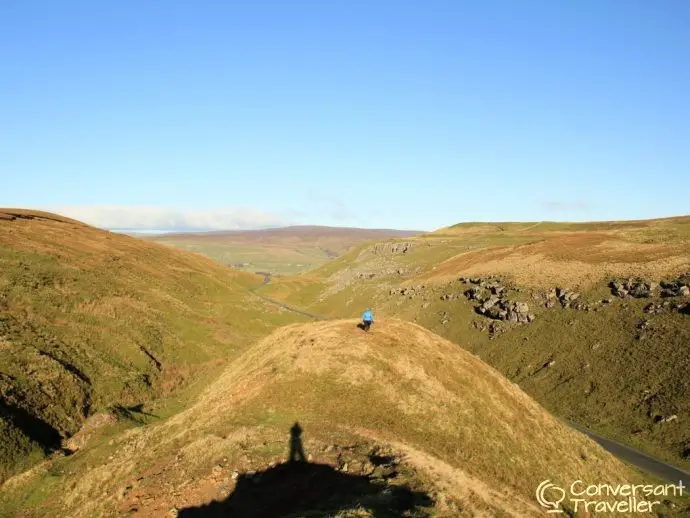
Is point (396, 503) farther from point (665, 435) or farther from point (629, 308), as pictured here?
point (629, 308)

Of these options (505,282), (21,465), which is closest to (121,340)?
(21,465)

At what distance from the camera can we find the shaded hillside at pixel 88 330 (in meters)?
36.9

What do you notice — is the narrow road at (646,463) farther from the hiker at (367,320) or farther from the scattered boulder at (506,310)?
the scattered boulder at (506,310)

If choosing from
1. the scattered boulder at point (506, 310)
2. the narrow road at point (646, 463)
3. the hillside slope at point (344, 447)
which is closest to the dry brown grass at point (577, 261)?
the scattered boulder at point (506, 310)

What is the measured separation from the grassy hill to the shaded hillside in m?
35.3

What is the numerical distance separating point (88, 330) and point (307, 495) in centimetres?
4190

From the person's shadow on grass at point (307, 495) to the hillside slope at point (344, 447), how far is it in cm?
8

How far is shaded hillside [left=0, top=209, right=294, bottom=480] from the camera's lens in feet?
121

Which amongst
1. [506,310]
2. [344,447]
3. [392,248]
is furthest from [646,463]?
[392,248]

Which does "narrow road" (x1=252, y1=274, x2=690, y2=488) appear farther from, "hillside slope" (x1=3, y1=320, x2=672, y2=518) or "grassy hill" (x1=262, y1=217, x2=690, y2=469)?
"hillside slope" (x1=3, y1=320, x2=672, y2=518)

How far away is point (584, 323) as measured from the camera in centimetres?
6919

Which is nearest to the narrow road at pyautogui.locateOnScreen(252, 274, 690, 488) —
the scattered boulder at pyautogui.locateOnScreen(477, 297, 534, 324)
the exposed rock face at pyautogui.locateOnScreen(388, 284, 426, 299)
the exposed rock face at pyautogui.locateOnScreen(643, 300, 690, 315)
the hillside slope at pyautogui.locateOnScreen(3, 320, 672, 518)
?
the hillside slope at pyautogui.locateOnScreen(3, 320, 672, 518)

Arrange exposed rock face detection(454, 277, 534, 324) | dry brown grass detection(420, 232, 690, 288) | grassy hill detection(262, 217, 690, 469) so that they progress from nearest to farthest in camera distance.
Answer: grassy hill detection(262, 217, 690, 469) → dry brown grass detection(420, 232, 690, 288) → exposed rock face detection(454, 277, 534, 324)

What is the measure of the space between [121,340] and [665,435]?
194 feet
